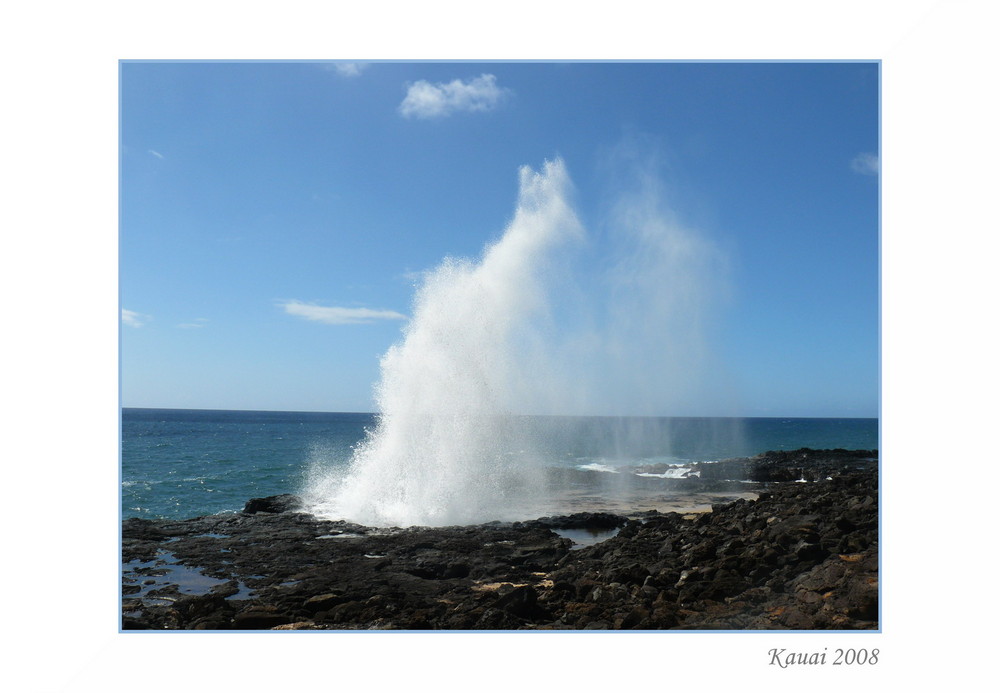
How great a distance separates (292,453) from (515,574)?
86.3ft

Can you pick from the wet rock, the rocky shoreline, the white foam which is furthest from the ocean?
the wet rock

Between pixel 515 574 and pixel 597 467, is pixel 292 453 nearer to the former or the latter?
pixel 597 467

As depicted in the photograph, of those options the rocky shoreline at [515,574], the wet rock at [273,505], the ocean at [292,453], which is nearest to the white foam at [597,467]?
the ocean at [292,453]

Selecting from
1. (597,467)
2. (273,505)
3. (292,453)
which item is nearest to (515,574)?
(273,505)

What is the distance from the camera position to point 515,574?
6.24 metres

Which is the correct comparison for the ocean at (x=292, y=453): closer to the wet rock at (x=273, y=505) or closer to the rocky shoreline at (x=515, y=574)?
the rocky shoreline at (x=515, y=574)

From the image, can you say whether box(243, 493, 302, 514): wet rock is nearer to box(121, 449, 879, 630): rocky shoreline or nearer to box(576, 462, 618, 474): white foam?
box(121, 449, 879, 630): rocky shoreline

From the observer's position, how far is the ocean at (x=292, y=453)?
14.3 metres

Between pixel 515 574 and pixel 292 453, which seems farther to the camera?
pixel 292 453

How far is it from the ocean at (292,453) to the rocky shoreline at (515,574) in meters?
1.32

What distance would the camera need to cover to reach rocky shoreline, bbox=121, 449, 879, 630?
4914mm

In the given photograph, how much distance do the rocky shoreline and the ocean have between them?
1.32m
